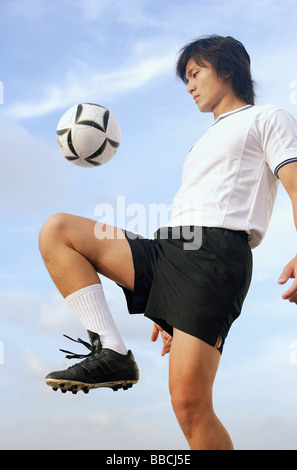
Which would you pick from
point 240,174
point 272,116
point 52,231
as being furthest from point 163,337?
point 272,116

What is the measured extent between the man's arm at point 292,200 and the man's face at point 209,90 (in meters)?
1.09

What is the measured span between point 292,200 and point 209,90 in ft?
4.89

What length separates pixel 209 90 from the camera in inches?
205

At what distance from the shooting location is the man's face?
521 centimetres

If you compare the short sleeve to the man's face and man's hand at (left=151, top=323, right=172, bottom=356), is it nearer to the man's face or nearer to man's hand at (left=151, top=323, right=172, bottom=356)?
the man's face

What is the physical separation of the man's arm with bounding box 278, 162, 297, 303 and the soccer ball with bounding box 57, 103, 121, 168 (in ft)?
6.32

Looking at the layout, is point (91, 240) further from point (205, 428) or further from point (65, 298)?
point (205, 428)

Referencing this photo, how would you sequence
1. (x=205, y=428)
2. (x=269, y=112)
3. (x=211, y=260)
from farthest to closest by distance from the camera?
(x=269, y=112) → (x=211, y=260) → (x=205, y=428)

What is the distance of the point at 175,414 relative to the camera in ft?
14.1

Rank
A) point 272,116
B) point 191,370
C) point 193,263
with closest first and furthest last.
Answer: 1. point 191,370
2. point 193,263
3. point 272,116

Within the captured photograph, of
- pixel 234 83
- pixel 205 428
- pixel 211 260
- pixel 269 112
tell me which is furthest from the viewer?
pixel 234 83

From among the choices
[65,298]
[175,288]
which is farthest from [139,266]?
[65,298]

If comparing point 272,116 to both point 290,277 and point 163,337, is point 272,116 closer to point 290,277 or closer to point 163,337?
point 290,277
